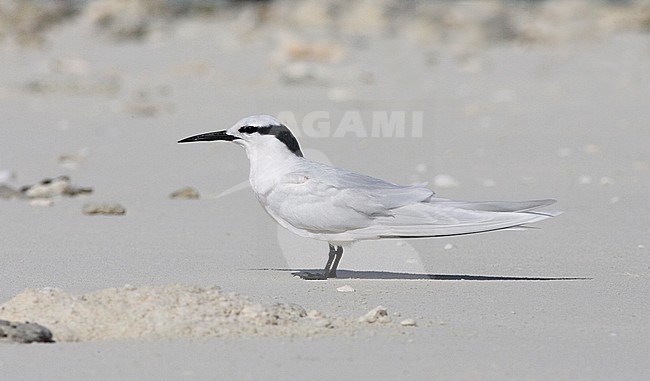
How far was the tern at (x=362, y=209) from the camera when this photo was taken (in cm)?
371

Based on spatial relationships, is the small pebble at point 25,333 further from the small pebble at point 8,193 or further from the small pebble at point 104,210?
the small pebble at point 8,193

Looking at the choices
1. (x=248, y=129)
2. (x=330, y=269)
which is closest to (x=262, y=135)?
(x=248, y=129)

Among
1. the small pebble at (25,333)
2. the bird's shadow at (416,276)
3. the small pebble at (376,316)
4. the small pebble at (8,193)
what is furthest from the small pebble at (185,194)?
the small pebble at (25,333)

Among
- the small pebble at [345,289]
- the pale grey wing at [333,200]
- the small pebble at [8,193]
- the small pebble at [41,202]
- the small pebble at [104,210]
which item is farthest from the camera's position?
the small pebble at [8,193]

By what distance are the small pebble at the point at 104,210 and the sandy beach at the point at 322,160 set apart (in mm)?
71

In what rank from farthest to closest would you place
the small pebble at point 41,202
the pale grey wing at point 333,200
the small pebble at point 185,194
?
the small pebble at point 185,194 → the small pebble at point 41,202 → the pale grey wing at point 333,200

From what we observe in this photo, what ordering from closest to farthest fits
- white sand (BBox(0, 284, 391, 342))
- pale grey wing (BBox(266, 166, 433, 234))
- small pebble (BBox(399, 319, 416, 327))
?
white sand (BBox(0, 284, 391, 342)), small pebble (BBox(399, 319, 416, 327)), pale grey wing (BBox(266, 166, 433, 234))

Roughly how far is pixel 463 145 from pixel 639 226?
8.19 ft

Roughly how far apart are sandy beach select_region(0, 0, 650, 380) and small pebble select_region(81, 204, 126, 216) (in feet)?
0.23

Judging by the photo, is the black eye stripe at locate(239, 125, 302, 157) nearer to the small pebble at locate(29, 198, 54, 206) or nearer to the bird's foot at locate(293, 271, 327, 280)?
the bird's foot at locate(293, 271, 327, 280)

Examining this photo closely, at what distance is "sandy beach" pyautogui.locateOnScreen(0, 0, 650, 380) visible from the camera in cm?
→ 286

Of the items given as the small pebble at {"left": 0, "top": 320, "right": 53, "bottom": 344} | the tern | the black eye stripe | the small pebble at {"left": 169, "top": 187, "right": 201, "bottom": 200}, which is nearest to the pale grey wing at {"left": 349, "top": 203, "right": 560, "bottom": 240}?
the tern

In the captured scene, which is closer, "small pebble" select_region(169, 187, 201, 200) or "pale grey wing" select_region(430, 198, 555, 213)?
"pale grey wing" select_region(430, 198, 555, 213)

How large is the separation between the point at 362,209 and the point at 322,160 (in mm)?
2846
